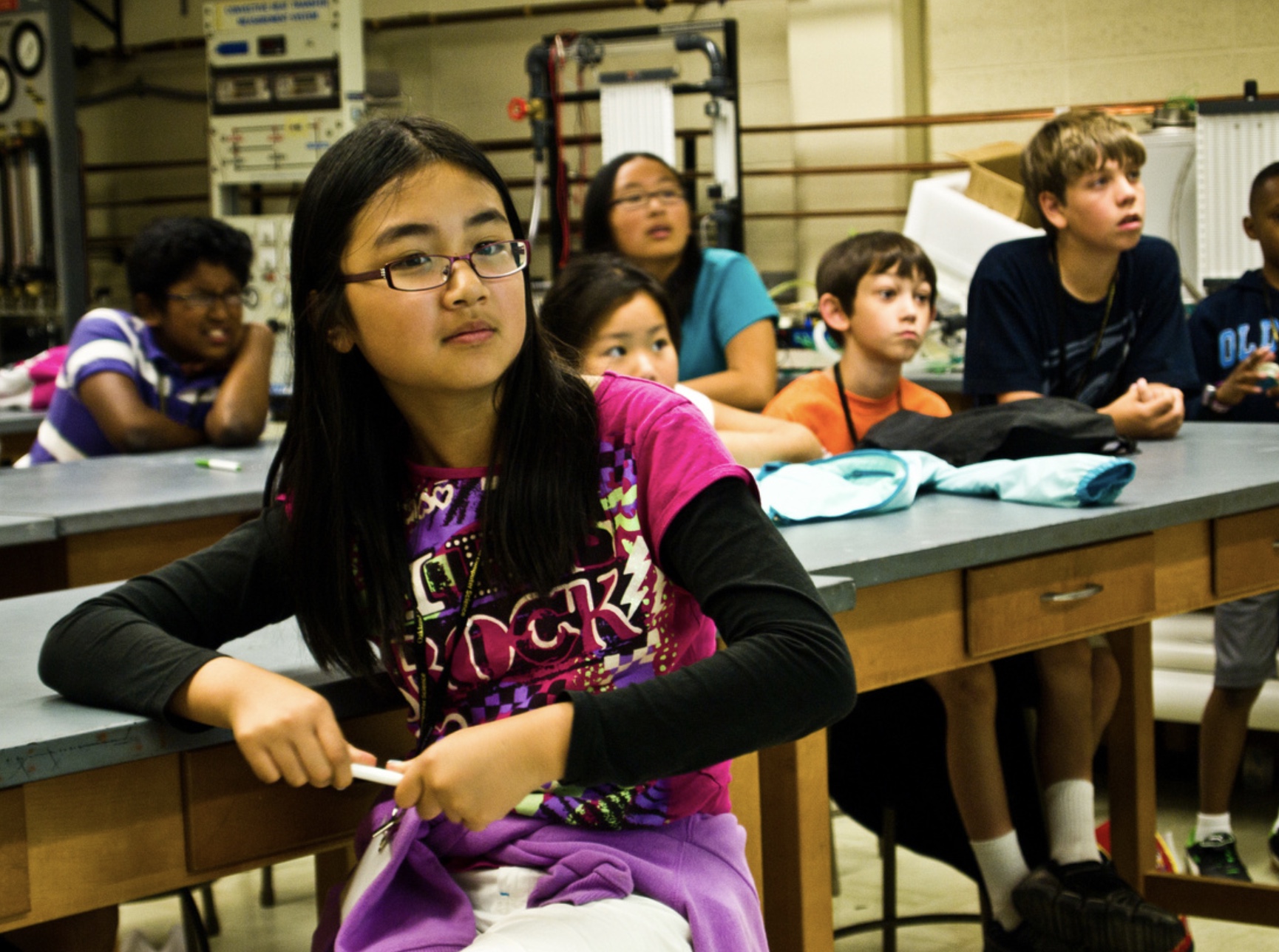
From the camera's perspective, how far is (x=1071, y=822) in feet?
6.22

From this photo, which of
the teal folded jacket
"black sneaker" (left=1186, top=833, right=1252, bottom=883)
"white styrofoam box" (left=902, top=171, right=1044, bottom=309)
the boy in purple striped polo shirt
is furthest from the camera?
"white styrofoam box" (left=902, top=171, right=1044, bottom=309)

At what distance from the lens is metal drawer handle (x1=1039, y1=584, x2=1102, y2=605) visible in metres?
1.57

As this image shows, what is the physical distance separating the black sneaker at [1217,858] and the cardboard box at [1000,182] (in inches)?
71.1

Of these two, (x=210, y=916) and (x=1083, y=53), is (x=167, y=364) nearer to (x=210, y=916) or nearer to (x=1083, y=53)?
(x=210, y=916)

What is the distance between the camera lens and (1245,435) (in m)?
2.32

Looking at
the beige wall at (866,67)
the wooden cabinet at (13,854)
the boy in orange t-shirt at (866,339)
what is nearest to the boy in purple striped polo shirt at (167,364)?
the boy in orange t-shirt at (866,339)

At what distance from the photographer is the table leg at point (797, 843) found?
4.61 feet

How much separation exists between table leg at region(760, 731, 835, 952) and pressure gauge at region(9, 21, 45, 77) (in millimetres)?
5296

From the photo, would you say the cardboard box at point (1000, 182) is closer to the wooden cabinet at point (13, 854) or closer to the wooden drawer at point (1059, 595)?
the wooden drawer at point (1059, 595)

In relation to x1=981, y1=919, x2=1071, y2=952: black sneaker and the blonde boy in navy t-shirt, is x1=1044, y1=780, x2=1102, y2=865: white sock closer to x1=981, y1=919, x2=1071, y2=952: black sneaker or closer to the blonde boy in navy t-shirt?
x1=981, y1=919, x2=1071, y2=952: black sneaker

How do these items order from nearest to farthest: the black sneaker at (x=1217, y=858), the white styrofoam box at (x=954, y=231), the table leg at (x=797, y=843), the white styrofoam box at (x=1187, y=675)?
the table leg at (x=797, y=843)
the black sneaker at (x=1217, y=858)
the white styrofoam box at (x=1187, y=675)
the white styrofoam box at (x=954, y=231)

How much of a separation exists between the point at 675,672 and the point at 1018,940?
1.10 metres

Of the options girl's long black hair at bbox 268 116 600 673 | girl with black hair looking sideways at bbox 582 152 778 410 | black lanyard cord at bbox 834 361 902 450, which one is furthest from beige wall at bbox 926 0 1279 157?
girl's long black hair at bbox 268 116 600 673

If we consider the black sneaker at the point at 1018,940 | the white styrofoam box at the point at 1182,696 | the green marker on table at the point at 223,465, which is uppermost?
the green marker on table at the point at 223,465
